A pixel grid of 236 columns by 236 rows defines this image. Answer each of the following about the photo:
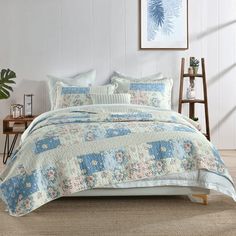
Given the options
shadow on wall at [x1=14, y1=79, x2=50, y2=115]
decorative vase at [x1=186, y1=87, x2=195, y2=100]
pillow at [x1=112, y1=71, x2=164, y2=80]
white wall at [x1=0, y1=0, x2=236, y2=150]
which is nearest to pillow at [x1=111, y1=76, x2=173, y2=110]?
pillow at [x1=112, y1=71, x2=164, y2=80]

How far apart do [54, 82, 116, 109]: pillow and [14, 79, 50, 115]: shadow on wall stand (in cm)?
54

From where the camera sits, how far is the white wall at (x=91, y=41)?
20.9 ft

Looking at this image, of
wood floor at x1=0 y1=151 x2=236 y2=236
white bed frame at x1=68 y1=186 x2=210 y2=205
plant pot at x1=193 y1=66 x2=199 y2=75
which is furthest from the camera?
plant pot at x1=193 y1=66 x2=199 y2=75

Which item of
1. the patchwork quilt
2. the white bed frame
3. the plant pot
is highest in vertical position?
the plant pot

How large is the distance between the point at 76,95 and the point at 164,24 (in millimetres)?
1462

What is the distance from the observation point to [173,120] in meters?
4.68

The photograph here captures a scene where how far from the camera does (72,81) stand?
617cm

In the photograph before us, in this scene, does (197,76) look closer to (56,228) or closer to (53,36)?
(53,36)

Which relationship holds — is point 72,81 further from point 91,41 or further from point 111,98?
point 111,98

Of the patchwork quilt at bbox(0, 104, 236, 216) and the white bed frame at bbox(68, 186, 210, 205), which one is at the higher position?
the patchwork quilt at bbox(0, 104, 236, 216)

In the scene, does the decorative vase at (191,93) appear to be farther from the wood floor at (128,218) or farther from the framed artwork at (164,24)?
the wood floor at (128,218)

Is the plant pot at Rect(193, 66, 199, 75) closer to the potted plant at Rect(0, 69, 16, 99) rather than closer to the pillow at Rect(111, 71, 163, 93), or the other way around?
the pillow at Rect(111, 71, 163, 93)

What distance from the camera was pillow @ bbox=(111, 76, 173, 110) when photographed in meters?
5.91

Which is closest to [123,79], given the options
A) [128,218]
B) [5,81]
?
[5,81]
